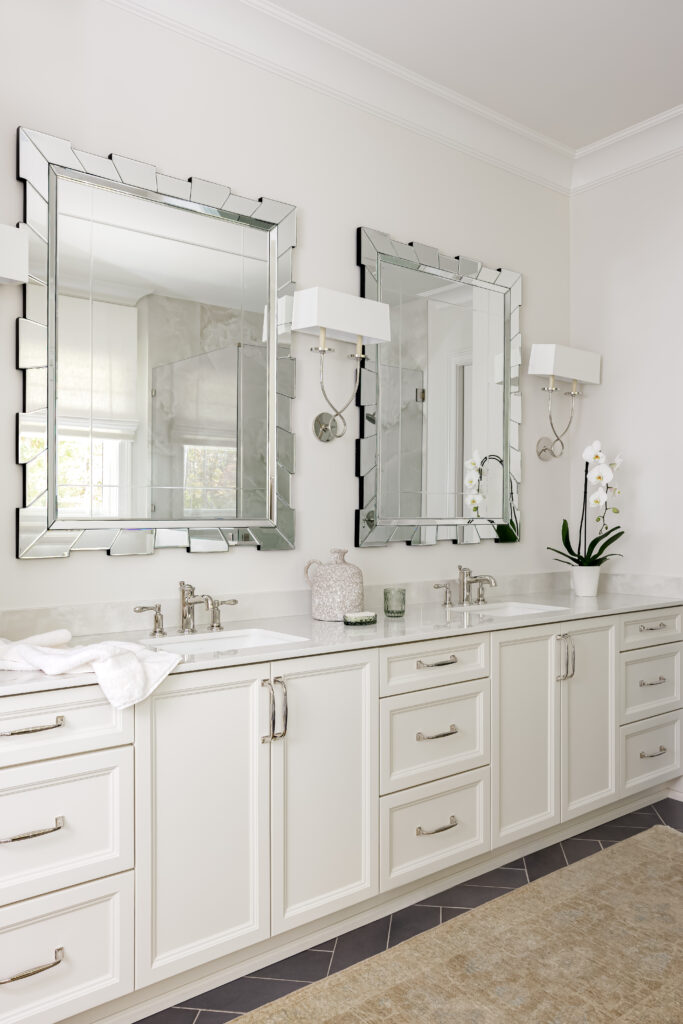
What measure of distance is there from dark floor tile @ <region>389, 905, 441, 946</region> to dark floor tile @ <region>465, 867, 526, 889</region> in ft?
0.82

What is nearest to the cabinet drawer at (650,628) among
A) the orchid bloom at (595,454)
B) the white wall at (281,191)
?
the white wall at (281,191)

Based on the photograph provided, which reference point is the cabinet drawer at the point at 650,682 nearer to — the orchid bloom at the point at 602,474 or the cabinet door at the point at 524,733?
the cabinet door at the point at 524,733

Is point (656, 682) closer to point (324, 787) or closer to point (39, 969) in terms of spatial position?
point (324, 787)

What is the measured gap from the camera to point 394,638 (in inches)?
90.3

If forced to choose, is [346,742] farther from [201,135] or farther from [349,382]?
[201,135]

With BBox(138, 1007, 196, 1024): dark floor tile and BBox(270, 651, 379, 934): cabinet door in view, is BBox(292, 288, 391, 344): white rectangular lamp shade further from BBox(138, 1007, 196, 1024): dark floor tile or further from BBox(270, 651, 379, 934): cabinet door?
BBox(138, 1007, 196, 1024): dark floor tile

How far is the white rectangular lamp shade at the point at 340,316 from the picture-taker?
102 inches

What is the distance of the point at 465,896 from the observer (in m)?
2.50

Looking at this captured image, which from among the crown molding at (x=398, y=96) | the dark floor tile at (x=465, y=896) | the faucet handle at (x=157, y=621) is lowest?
the dark floor tile at (x=465, y=896)

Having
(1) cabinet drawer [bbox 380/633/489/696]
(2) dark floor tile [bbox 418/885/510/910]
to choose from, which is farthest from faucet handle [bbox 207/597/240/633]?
(2) dark floor tile [bbox 418/885/510/910]

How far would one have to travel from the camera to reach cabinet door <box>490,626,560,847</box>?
8.58 ft

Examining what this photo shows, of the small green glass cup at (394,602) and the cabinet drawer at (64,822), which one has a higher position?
the small green glass cup at (394,602)

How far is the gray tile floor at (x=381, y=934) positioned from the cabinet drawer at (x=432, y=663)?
69cm

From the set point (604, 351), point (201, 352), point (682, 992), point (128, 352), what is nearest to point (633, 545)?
point (604, 351)
